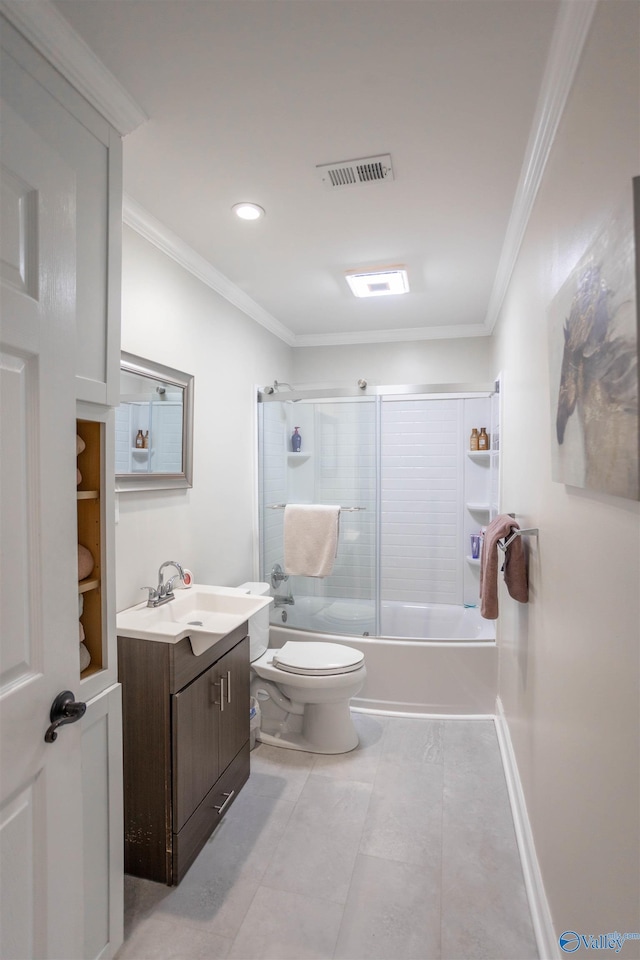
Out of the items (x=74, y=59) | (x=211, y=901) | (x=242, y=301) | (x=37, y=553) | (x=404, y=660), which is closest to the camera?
(x=37, y=553)

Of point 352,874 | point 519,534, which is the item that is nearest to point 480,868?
point 352,874

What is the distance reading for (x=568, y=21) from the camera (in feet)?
3.77

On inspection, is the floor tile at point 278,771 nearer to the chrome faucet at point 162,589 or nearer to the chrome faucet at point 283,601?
the chrome faucet at point 283,601

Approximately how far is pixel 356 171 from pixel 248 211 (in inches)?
20.3

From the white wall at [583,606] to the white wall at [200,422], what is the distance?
63.0 inches

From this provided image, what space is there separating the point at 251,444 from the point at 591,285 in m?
A: 2.52

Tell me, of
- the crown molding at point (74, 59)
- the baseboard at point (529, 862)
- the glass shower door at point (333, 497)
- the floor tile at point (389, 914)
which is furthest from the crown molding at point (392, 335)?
the floor tile at point (389, 914)

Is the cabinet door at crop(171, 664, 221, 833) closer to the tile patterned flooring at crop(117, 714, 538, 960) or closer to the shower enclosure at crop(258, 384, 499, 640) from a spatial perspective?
the tile patterned flooring at crop(117, 714, 538, 960)

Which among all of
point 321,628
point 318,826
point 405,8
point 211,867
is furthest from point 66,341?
point 321,628

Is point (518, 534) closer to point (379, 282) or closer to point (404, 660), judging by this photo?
point (404, 660)

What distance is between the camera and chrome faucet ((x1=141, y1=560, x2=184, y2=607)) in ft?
6.82

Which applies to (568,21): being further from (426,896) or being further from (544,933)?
(426,896)

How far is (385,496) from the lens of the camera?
3.70m

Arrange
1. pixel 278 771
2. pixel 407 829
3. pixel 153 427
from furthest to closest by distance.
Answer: pixel 278 771, pixel 153 427, pixel 407 829
